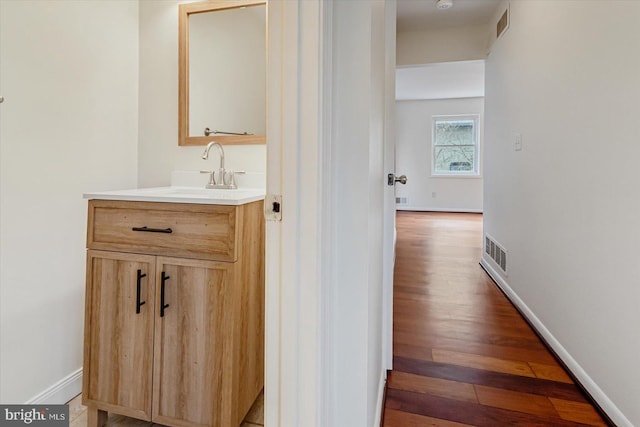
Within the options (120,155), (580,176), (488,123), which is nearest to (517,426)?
(580,176)

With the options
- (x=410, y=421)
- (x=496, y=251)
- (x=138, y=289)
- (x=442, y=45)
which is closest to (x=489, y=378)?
(x=410, y=421)

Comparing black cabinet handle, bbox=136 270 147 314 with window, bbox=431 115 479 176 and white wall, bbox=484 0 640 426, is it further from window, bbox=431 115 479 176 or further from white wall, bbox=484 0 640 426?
window, bbox=431 115 479 176

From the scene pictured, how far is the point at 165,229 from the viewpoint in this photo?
123 centimetres

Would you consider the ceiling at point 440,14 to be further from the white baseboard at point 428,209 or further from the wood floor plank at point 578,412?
the white baseboard at point 428,209

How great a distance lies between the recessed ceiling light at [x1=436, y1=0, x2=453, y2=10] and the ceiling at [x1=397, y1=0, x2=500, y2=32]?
0.03m

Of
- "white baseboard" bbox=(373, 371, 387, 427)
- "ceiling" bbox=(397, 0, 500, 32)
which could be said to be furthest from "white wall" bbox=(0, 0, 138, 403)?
"ceiling" bbox=(397, 0, 500, 32)

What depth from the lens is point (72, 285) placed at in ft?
5.23

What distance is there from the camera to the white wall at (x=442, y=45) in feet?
12.0

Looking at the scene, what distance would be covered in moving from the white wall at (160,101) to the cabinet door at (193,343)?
0.76m

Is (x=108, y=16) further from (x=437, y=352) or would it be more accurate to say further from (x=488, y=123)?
(x=488, y=123)

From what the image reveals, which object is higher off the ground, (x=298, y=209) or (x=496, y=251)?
(x=298, y=209)

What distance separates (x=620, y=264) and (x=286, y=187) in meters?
1.36

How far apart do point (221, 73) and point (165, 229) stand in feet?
3.23

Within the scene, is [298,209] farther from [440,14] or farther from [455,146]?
[455,146]
